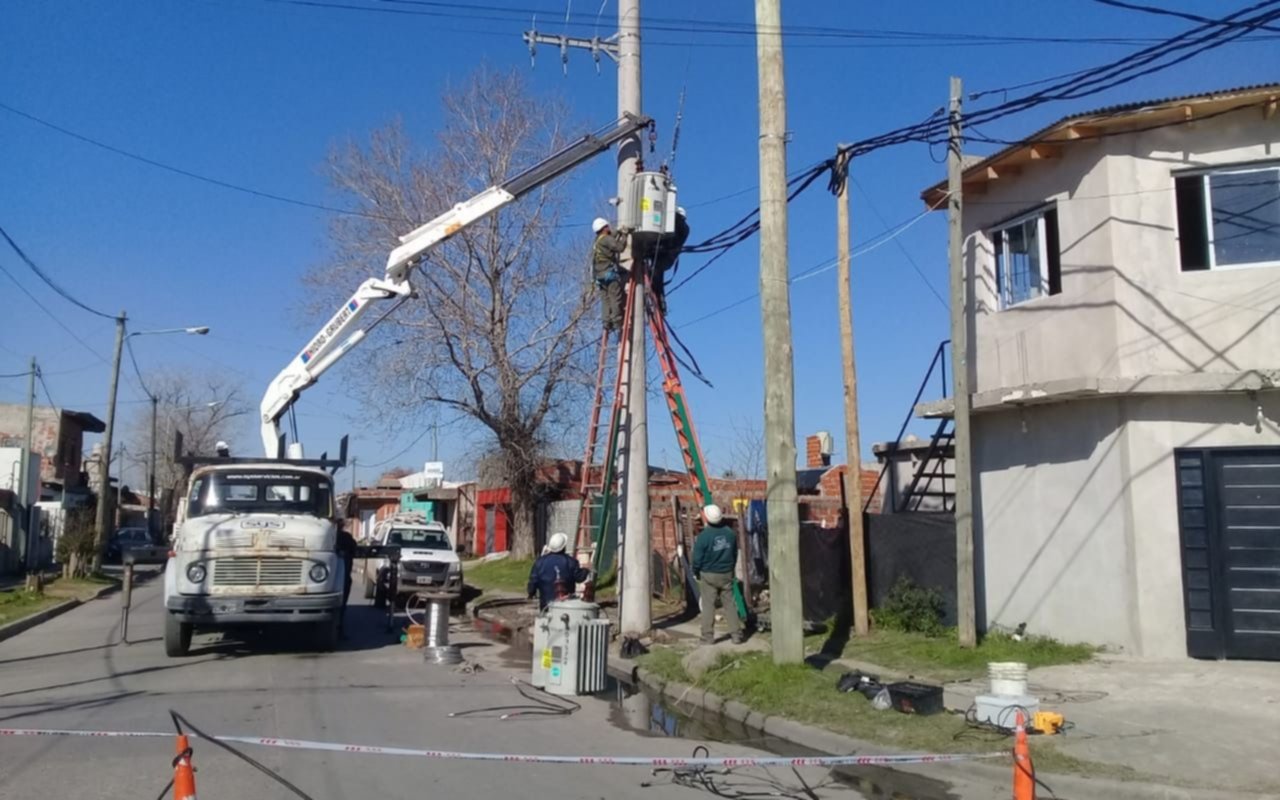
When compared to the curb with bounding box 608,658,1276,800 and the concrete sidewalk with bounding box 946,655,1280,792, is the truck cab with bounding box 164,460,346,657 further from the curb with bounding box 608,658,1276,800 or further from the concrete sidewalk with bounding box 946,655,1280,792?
the concrete sidewalk with bounding box 946,655,1280,792

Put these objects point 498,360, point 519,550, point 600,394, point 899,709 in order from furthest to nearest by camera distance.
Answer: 1. point 519,550
2. point 498,360
3. point 600,394
4. point 899,709

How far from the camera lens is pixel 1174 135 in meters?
12.8

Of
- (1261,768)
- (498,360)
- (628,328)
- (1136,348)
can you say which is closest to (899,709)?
(1261,768)

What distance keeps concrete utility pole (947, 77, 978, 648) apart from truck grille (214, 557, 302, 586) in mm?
8362

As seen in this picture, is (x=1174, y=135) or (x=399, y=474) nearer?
(x=1174, y=135)

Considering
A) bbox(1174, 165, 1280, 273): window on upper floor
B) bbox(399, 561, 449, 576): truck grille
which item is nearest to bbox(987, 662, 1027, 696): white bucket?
bbox(1174, 165, 1280, 273): window on upper floor

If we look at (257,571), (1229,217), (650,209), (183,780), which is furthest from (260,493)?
(1229,217)

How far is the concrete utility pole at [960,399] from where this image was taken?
42.3ft

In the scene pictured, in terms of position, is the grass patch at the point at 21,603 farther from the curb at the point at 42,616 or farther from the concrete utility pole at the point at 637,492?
the concrete utility pole at the point at 637,492

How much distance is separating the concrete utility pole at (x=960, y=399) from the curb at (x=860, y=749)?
3618mm

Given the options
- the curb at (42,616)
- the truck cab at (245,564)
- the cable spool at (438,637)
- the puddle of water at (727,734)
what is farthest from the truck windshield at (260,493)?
the puddle of water at (727,734)

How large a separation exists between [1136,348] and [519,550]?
74.5ft

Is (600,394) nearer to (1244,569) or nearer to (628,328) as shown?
(628,328)

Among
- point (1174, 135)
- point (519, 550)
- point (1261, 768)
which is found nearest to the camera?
point (1261, 768)
